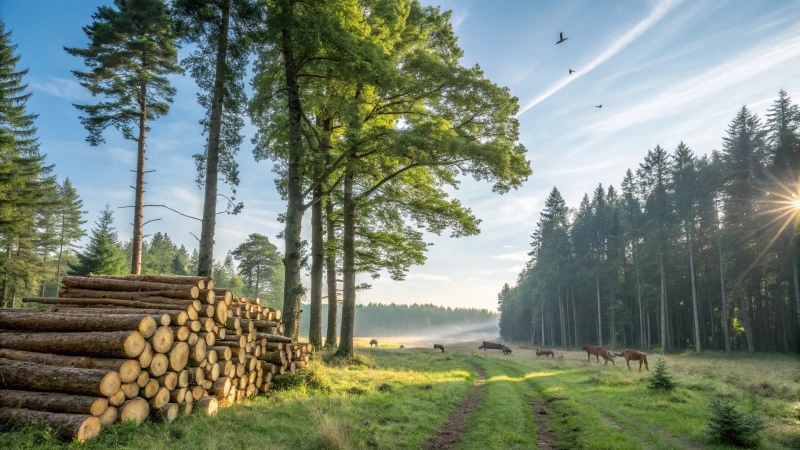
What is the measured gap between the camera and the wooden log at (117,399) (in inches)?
256

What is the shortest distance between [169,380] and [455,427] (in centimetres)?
635

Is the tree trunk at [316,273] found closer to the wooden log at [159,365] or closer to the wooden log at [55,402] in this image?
the wooden log at [159,365]

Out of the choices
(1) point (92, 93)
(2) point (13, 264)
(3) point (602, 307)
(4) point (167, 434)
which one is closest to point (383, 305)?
(3) point (602, 307)

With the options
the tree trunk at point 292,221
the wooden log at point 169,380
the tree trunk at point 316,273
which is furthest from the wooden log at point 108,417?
the tree trunk at point 316,273

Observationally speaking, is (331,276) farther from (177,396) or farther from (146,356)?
(146,356)

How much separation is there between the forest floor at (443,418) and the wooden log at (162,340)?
1.34 metres

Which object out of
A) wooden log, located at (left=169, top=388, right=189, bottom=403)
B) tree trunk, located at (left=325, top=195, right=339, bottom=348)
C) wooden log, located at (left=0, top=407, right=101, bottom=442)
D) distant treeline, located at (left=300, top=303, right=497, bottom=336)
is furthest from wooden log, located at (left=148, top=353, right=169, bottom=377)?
distant treeline, located at (left=300, top=303, right=497, bottom=336)

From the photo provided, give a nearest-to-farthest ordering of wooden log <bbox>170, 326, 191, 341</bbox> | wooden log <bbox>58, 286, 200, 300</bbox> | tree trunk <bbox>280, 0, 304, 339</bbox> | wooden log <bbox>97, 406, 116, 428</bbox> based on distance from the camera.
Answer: wooden log <bbox>97, 406, 116, 428</bbox> < wooden log <bbox>170, 326, 191, 341</bbox> < wooden log <bbox>58, 286, 200, 300</bbox> < tree trunk <bbox>280, 0, 304, 339</bbox>

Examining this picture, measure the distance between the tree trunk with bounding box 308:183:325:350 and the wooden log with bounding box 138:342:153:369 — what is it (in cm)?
1140

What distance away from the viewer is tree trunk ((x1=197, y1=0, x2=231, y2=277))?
1309 cm

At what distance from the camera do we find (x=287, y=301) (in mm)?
14594

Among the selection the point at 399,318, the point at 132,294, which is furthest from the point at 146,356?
the point at 399,318

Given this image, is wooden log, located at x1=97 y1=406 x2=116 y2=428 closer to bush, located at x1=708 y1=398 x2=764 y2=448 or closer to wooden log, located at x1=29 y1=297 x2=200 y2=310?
wooden log, located at x1=29 y1=297 x2=200 y2=310

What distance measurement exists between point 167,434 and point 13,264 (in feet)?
132
